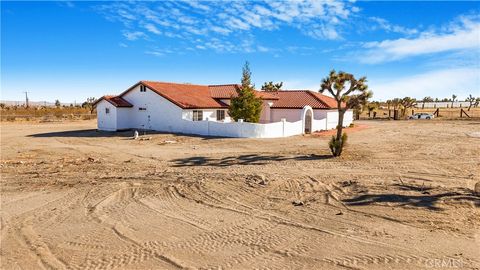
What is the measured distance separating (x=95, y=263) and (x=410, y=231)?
7233 millimetres

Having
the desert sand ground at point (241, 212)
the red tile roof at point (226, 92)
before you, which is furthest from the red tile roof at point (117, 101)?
the desert sand ground at point (241, 212)

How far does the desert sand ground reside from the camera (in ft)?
26.4

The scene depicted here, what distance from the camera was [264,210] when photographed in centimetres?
1120

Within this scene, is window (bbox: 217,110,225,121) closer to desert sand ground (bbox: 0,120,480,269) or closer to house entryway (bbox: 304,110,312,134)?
house entryway (bbox: 304,110,312,134)

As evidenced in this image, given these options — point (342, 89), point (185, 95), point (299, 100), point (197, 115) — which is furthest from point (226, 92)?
point (342, 89)

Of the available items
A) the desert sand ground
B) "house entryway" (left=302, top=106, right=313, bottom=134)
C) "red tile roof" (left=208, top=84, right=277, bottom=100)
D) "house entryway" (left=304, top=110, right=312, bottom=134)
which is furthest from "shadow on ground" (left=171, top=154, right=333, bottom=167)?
"red tile roof" (left=208, top=84, right=277, bottom=100)

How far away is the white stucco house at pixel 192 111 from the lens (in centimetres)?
3234

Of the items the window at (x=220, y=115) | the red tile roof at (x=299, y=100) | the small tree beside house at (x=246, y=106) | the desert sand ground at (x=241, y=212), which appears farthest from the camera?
the window at (x=220, y=115)

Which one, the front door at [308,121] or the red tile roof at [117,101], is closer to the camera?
the front door at [308,121]

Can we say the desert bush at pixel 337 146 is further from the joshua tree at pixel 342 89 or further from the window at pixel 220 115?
the window at pixel 220 115

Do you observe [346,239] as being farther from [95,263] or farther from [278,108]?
[278,108]

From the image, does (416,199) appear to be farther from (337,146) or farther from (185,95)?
(185,95)

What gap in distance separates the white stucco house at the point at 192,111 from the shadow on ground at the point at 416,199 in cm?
1793

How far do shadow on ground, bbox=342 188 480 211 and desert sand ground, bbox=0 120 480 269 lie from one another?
0.13 feet
